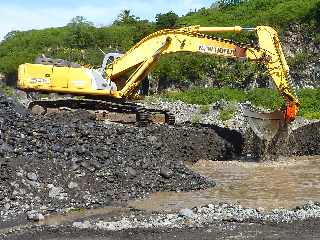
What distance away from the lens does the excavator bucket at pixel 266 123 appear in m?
15.4

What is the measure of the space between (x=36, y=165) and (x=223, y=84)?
22.8 m

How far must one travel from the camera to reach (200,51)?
16.5 m

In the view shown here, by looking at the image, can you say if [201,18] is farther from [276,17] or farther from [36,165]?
[36,165]

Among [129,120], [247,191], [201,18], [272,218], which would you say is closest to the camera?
[272,218]

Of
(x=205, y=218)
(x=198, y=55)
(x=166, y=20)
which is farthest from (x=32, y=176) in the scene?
(x=166, y=20)

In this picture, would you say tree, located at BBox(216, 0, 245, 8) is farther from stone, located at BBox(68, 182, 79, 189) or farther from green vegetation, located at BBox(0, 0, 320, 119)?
stone, located at BBox(68, 182, 79, 189)

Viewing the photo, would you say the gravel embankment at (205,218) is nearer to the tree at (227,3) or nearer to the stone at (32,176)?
the stone at (32,176)

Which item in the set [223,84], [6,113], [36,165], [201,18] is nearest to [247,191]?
[36,165]

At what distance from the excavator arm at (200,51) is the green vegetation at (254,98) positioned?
20.2 ft

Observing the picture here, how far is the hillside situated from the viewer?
107 feet

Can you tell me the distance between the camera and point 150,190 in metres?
11.5

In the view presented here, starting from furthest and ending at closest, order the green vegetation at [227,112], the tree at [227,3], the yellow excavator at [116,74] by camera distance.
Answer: the tree at [227,3] → the green vegetation at [227,112] → the yellow excavator at [116,74]

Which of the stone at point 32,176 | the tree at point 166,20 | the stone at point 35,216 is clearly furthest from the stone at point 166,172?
the tree at point 166,20

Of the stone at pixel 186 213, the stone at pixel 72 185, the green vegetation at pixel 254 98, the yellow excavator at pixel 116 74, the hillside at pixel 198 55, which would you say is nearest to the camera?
the stone at pixel 186 213
